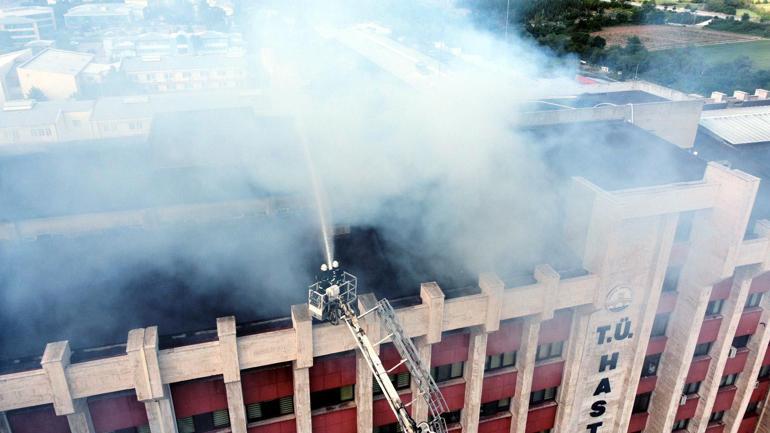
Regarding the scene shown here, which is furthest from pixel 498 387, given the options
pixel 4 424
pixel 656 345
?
pixel 4 424

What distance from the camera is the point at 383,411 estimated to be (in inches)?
381

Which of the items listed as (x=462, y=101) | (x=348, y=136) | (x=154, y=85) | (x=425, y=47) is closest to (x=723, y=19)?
(x=425, y=47)

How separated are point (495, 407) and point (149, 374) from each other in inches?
262

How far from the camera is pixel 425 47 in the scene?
28641 millimetres

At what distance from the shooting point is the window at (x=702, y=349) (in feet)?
40.1

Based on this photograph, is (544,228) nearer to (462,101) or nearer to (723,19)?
(462,101)

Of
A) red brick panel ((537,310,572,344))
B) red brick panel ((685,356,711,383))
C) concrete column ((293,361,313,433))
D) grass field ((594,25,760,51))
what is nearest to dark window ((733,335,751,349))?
red brick panel ((685,356,711,383))

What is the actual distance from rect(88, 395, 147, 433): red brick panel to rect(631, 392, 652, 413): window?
10672 millimetres

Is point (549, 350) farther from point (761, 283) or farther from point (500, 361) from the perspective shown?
point (761, 283)

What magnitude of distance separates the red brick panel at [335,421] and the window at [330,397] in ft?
0.58

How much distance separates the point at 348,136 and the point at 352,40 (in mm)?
17029

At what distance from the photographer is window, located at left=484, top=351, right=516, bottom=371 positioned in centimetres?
1000

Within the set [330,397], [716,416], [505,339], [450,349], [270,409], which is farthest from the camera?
[716,416]

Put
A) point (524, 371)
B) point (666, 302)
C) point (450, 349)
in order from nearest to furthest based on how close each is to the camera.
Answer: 1. point (450, 349)
2. point (524, 371)
3. point (666, 302)
